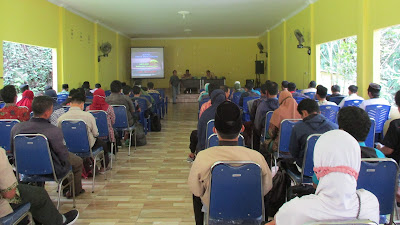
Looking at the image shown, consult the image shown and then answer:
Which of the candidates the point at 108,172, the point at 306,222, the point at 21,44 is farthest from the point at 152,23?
the point at 306,222

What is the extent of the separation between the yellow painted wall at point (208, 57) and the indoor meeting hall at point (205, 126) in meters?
3.07

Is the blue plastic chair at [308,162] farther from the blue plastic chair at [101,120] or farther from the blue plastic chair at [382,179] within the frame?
the blue plastic chair at [101,120]

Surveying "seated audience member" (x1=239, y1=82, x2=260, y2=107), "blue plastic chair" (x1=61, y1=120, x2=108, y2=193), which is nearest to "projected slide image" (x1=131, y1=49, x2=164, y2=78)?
"seated audience member" (x1=239, y1=82, x2=260, y2=107)

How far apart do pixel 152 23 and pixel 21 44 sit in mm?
6414

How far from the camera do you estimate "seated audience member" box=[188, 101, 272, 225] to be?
2.18m

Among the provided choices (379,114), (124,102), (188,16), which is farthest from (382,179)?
(188,16)

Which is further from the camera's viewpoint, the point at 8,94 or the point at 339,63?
the point at 339,63

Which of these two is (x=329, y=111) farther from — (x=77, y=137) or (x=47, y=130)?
(x=47, y=130)

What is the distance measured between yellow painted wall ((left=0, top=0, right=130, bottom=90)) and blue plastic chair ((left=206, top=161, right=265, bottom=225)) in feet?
21.1

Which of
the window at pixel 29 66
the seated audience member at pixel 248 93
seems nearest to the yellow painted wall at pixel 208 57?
the window at pixel 29 66

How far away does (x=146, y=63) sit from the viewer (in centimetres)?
1906

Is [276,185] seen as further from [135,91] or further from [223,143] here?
[135,91]

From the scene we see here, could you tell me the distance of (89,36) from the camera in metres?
12.9

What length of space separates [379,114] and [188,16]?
27.3 feet
